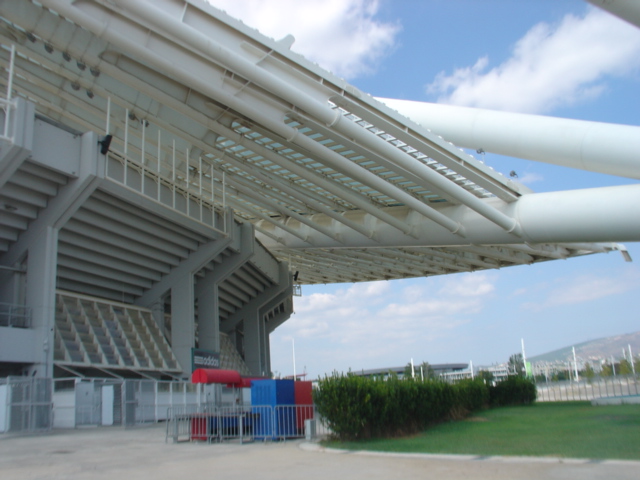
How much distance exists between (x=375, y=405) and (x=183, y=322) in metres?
17.3

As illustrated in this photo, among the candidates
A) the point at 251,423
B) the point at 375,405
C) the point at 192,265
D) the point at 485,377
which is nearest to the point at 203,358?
the point at 192,265

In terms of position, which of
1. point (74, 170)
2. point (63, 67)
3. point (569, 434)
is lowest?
point (569, 434)

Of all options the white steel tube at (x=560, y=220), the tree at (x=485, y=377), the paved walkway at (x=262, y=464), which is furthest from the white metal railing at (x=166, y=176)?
the tree at (x=485, y=377)

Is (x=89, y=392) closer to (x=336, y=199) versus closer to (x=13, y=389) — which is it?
(x=13, y=389)

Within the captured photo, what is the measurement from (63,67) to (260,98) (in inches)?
284

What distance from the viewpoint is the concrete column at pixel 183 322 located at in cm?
2822

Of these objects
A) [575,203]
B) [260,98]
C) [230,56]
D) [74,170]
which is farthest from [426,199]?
[74,170]

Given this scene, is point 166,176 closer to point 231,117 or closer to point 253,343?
point 231,117

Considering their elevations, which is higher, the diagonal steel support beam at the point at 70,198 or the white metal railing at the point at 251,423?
the diagonal steel support beam at the point at 70,198

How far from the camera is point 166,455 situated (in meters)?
11.5

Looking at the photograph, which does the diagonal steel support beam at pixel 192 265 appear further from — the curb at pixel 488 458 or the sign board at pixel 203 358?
the curb at pixel 488 458

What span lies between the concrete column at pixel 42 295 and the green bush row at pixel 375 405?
37.5ft

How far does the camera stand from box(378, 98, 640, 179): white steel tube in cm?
2003

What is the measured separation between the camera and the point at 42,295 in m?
20.5
